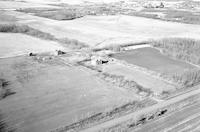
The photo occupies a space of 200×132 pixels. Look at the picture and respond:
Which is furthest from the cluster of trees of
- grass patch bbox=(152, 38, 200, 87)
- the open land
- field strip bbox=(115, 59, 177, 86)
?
grass patch bbox=(152, 38, 200, 87)

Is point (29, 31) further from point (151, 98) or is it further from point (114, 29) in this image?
point (151, 98)

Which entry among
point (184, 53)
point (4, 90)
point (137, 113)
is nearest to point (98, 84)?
point (137, 113)

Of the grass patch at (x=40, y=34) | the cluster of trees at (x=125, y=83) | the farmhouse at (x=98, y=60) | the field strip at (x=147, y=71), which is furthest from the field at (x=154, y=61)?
the grass patch at (x=40, y=34)

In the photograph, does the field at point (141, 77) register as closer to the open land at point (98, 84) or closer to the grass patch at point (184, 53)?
the open land at point (98, 84)

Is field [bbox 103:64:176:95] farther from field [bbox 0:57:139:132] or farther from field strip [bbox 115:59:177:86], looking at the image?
field [bbox 0:57:139:132]

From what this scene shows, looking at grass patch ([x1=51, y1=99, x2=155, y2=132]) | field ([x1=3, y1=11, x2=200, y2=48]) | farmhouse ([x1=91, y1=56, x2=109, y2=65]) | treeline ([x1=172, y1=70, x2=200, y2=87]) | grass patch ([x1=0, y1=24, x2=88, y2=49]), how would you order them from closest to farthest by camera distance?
grass patch ([x1=51, y1=99, x2=155, y2=132]), treeline ([x1=172, y1=70, x2=200, y2=87]), farmhouse ([x1=91, y1=56, x2=109, y2=65]), grass patch ([x1=0, y1=24, x2=88, y2=49]), field ([x1=3, y1=11, x2=200, y2=48])

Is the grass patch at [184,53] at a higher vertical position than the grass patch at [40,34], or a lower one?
lower
